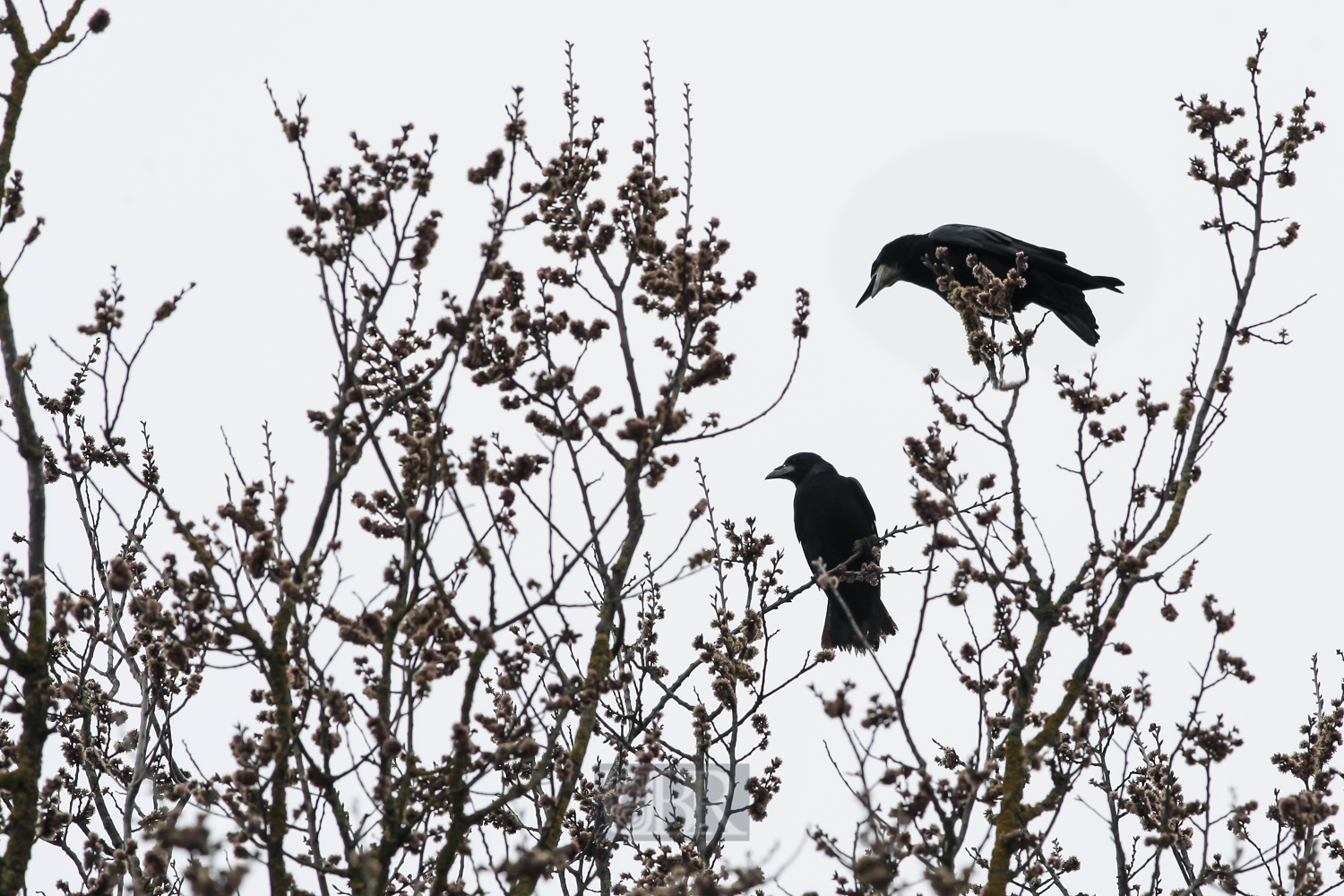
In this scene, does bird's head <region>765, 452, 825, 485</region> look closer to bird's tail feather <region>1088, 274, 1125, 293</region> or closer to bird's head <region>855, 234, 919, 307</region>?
bird's head <region>855, 234, 919, 307</region>

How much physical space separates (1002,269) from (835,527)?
93.7 inches

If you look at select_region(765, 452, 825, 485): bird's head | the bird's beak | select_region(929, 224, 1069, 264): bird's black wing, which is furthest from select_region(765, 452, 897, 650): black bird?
select_region(929, 224, 1069, 264): bird's black wing

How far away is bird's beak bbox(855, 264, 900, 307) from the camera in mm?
9734

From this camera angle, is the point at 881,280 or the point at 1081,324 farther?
the point at 881,280

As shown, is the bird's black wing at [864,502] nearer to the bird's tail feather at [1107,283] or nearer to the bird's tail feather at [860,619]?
the bird's tail feather at [860,619]

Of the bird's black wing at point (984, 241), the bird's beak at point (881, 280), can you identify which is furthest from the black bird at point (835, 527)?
the bird's black wing at point (984, 241)

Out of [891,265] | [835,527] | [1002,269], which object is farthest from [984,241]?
[835,527]

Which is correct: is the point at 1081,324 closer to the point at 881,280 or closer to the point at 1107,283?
the point at 1107,283

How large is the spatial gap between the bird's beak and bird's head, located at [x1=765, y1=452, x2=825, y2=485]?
128 centimetres

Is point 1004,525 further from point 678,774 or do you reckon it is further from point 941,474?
point 678,774

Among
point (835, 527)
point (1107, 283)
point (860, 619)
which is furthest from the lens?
point (835, 527)

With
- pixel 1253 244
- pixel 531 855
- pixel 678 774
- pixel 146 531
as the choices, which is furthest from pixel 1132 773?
pixel 146 531

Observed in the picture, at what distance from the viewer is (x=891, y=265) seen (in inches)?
382

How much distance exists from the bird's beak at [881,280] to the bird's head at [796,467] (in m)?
1.28
